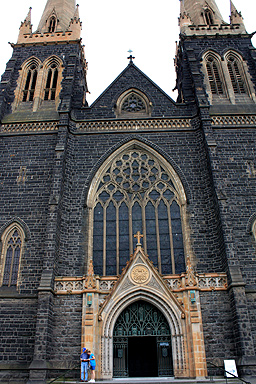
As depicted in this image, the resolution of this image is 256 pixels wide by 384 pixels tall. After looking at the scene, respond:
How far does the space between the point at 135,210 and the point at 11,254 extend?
593 centimetres

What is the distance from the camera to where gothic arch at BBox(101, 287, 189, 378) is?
12.4m

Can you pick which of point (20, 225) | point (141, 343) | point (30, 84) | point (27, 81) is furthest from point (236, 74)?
point (141, 343)

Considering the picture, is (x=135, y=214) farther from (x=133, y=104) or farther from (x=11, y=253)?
(x=133, y=104)

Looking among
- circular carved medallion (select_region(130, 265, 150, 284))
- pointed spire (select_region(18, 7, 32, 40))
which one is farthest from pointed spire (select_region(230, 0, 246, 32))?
circular carved medallion (select_region(130, 265, 150, 284))

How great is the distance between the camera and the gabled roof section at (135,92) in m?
19.3

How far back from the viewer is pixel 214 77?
70.5 feet

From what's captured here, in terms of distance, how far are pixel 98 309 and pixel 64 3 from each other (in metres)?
24.9

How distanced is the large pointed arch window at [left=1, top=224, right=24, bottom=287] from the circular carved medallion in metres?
4.98

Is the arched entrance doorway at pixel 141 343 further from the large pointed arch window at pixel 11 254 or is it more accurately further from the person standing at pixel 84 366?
the large pointed arch window at pixel 11 254

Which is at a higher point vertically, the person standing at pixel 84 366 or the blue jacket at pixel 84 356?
the blue jacket at pixel 84 356

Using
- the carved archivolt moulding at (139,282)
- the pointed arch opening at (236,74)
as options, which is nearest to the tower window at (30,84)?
the carved archivolt moulding at (139,282)

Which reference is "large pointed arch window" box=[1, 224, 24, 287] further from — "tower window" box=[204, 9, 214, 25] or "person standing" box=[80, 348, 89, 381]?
"tower window" box=[204, 9, 214, 25]

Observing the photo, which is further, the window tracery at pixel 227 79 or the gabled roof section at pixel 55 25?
the gabled roof section at pixel 55 25

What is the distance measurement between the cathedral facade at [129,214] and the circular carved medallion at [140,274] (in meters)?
0.04
